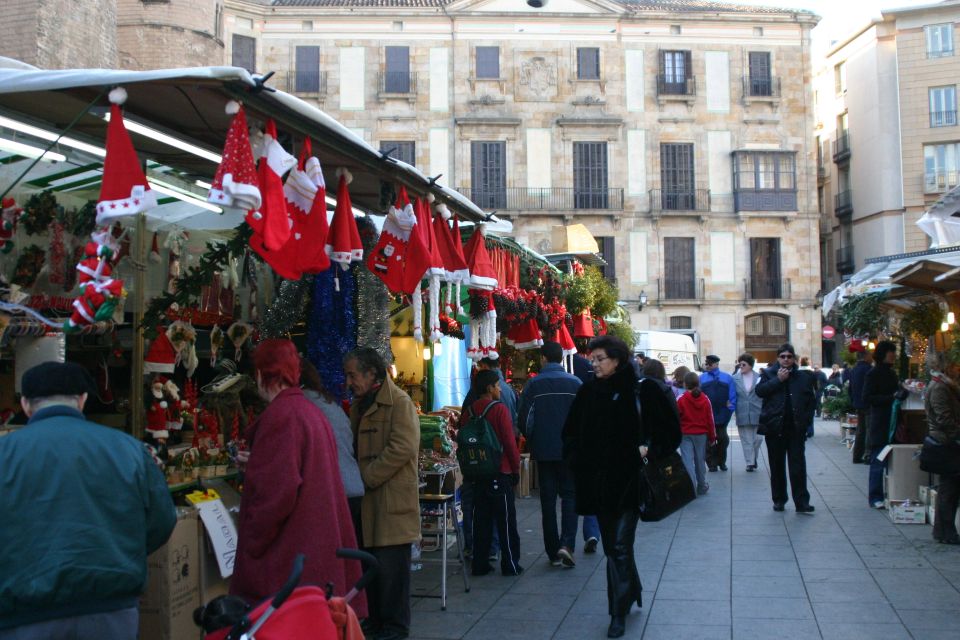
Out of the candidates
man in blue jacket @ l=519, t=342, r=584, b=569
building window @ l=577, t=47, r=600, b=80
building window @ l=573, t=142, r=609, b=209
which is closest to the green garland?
man in blue jacket @ l=519, t=342, r=584, b=569

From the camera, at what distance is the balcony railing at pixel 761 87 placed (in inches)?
1449

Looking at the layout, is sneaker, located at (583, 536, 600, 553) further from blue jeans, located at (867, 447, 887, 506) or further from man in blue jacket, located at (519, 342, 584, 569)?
blue jeans, located at (867, 447, 887, 506)

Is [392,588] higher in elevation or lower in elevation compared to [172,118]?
lower

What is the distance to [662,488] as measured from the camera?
5.94 m

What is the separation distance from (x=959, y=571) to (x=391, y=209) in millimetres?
4895

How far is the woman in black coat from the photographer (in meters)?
5.83

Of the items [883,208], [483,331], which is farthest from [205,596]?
[883,208]

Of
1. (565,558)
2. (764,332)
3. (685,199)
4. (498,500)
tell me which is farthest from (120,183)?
(764,332)

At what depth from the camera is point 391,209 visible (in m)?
6.55

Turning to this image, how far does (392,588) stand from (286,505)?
5.23 feet

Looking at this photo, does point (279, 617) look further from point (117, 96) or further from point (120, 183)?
point (117, 96)

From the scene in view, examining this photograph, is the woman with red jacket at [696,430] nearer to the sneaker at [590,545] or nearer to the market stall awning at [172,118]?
the sneaker at [590,545]

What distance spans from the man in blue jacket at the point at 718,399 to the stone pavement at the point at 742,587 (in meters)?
3.99

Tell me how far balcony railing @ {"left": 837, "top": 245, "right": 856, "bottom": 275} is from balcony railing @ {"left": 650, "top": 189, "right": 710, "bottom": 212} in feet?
30.3
